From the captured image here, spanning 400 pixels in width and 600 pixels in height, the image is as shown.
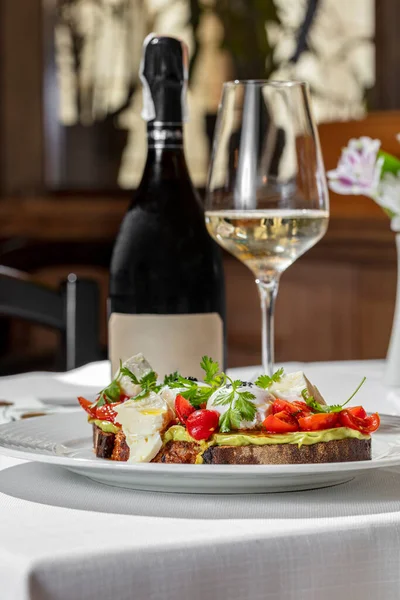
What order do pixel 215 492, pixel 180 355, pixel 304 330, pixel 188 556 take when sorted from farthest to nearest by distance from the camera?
1. pixel 304 330
2. pixel 180 355
3. pixel 215 492
4. pixel 188 556

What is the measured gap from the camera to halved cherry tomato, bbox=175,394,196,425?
653 millimetres

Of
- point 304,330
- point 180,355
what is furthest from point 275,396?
point 304,330

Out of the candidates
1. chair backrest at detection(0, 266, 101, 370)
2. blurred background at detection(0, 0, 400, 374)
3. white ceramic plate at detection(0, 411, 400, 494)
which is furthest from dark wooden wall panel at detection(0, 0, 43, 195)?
white ceramic plate at detection(0, 411, 400, 494)

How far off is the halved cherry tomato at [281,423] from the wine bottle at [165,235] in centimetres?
38

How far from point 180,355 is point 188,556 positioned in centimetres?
47

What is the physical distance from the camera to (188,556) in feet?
1.77

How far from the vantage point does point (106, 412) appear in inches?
27.7

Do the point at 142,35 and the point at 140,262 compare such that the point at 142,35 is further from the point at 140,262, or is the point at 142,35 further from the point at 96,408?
the point at 96,408

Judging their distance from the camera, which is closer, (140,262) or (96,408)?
Result: (96,408)

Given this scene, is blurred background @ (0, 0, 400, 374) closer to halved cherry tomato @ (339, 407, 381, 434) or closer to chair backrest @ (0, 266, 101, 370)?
chair backrest @ (0, 266, 101, 370)

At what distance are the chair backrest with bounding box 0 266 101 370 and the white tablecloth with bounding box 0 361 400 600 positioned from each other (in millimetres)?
1099

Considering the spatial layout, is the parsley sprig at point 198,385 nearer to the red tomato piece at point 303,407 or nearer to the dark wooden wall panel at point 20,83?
the red tomato piece at point 303,407

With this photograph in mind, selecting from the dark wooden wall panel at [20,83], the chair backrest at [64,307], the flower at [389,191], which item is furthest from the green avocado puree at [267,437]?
the dark wooden wall panel at [20,83]

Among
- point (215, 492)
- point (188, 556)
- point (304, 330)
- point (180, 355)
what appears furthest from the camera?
point (304, 330)
